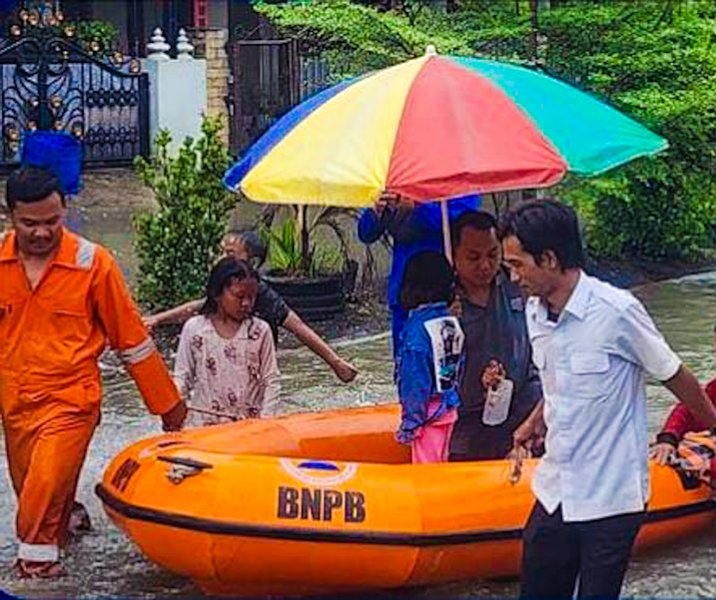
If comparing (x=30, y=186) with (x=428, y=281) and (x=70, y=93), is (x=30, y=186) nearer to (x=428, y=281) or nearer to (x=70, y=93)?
(x=428, y=281)

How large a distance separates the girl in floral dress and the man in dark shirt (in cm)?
85

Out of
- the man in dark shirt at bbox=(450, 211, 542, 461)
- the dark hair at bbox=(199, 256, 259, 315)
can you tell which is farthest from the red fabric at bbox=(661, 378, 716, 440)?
the dark hair at bbox=(199, 256, 259, 315)

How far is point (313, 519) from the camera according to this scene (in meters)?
5.36

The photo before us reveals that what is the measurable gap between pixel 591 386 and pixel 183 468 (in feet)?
6.01

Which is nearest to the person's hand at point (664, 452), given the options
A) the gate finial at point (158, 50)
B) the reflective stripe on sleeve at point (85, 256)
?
the reflective stripe on sleeve at point (85, 256)

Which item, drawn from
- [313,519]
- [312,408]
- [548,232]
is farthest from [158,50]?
[548,232]

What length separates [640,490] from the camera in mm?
4246

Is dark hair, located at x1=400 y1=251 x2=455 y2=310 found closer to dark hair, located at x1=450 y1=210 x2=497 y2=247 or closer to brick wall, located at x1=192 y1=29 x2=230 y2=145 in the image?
dark hair, located at x1=450 y1=210 x2=497 y2=247

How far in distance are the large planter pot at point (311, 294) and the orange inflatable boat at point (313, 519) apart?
5308 mm

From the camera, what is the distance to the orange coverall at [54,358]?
572 cm

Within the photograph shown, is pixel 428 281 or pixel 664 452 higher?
pixel 428 281

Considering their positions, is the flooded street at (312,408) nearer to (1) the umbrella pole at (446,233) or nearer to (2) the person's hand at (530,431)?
(2) the person's hand at (530,431)

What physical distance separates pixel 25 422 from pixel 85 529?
34.9 inches

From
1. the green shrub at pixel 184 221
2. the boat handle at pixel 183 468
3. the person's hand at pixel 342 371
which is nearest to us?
the boat handle at pixel 183 468
